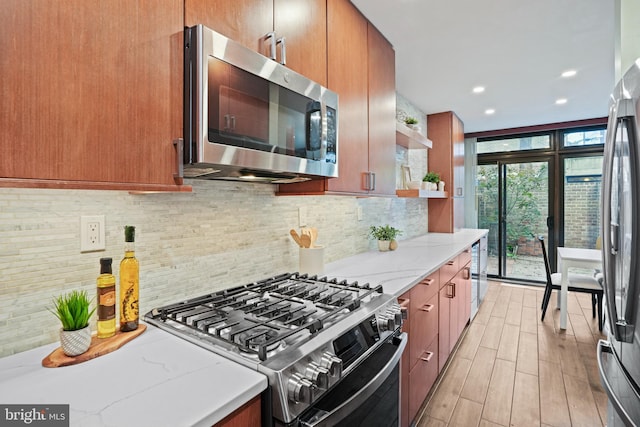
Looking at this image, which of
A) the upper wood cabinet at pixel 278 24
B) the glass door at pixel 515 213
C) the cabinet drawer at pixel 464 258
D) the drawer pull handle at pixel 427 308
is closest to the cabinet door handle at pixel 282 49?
the upper wood cabinet at pixel 278 24

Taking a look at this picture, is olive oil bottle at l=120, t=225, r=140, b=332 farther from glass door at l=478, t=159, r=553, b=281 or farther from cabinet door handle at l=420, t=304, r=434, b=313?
glass door at l=478, t=159, r=553, b=281

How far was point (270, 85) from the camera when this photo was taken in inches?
47.5

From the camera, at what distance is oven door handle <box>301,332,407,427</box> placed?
88cm

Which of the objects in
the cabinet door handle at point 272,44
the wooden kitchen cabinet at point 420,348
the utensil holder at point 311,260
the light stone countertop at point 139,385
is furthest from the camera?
the utensil holder at point 311,260

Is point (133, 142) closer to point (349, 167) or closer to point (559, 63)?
point (349, 167)

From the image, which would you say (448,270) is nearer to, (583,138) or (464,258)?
(464,258)

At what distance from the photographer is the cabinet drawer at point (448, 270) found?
231cm

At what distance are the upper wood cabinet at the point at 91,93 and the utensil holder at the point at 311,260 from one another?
94cm

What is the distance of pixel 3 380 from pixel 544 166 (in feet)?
20.0

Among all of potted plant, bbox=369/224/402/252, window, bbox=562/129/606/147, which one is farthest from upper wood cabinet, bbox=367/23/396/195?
window, bbox=562/129/606/147

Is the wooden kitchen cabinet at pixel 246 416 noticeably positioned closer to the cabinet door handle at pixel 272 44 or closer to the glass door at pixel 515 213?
the cabinet door handle at pixel 272 44

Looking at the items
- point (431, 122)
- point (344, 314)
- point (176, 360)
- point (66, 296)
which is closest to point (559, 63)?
point (431, 122)

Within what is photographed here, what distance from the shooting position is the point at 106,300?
0.99m

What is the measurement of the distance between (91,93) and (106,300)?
60cm
